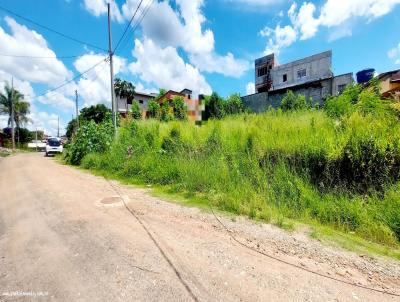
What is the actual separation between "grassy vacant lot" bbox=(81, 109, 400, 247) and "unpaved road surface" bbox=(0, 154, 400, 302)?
90cm

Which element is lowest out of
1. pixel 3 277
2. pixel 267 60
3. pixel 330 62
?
pixel 3 277

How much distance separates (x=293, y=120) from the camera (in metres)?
7.09

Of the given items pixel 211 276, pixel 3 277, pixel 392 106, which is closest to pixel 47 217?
pixel 3 277

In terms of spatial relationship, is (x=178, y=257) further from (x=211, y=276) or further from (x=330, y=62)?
(x=330, y=62)

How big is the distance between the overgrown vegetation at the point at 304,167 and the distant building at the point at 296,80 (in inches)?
398

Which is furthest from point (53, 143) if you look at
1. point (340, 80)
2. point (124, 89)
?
point (340, 80)

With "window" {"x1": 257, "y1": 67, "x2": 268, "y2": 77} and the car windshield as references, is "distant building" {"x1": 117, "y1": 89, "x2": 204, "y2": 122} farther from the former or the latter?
"window" {"x1": 257, "y1": 67, "x2": 268, "y2": 77}

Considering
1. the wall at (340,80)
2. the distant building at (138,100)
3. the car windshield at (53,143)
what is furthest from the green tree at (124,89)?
the wall at (340,80)

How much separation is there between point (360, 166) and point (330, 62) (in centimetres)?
2523

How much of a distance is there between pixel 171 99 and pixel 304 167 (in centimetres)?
2996

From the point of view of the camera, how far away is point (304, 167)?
540cm

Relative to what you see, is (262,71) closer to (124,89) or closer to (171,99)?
(171,99)

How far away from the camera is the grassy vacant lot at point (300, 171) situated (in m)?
4.17

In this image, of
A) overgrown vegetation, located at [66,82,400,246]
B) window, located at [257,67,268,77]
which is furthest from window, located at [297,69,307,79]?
overgrown vegetation, located at [66,82,400,246]
